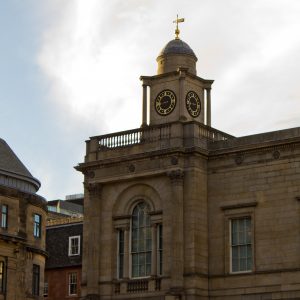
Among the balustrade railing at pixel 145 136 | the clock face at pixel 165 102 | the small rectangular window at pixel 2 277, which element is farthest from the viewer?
the small rectangular window at pixel 2 277

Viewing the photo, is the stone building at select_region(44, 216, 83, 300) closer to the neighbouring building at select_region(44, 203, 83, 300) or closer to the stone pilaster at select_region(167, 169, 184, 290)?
the neighbouring building at select_region(44, 203, 83, 300)

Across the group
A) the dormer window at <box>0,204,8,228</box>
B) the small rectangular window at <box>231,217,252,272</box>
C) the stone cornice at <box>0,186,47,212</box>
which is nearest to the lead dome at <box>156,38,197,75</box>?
the small rectangular window at <box>231,217,252,272</box>

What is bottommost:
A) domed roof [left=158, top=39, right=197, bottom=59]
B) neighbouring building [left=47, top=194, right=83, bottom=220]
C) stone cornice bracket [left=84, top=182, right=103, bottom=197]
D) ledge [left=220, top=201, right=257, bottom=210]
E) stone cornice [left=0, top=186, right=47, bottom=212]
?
ledge [left=220, top=201, right=257, bottom=210]

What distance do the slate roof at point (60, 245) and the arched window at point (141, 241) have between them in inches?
983

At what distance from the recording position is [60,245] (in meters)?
79.1

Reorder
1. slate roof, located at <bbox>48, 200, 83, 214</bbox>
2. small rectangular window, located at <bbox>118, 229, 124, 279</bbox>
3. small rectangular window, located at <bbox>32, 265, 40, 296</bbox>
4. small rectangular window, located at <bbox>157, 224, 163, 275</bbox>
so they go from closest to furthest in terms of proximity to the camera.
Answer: small rectangular window, located at <bbox>157, 224, 163, 275</bbox> < small rectangular window, located at <bbox>118, 229, 124, 279</bbox> < small rectangular window, located at <bbox>32, 265, 40, 296</bbox> < slate roof, located at <bbox>48, 200, 83, 214</bbox>

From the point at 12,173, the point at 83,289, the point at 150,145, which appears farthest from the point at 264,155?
the point at 12,173

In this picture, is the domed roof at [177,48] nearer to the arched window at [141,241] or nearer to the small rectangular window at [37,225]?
the arched window at [141,241]

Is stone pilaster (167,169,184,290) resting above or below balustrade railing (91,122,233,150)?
below

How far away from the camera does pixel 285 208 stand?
4794 cm

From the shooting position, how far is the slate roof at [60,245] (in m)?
77.1

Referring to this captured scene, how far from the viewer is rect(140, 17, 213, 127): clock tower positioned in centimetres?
5353

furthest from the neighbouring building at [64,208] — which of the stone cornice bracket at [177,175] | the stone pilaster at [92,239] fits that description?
the stone cornice bracket at [177,175]

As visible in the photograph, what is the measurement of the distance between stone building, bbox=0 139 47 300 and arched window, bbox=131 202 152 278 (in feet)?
65.9
